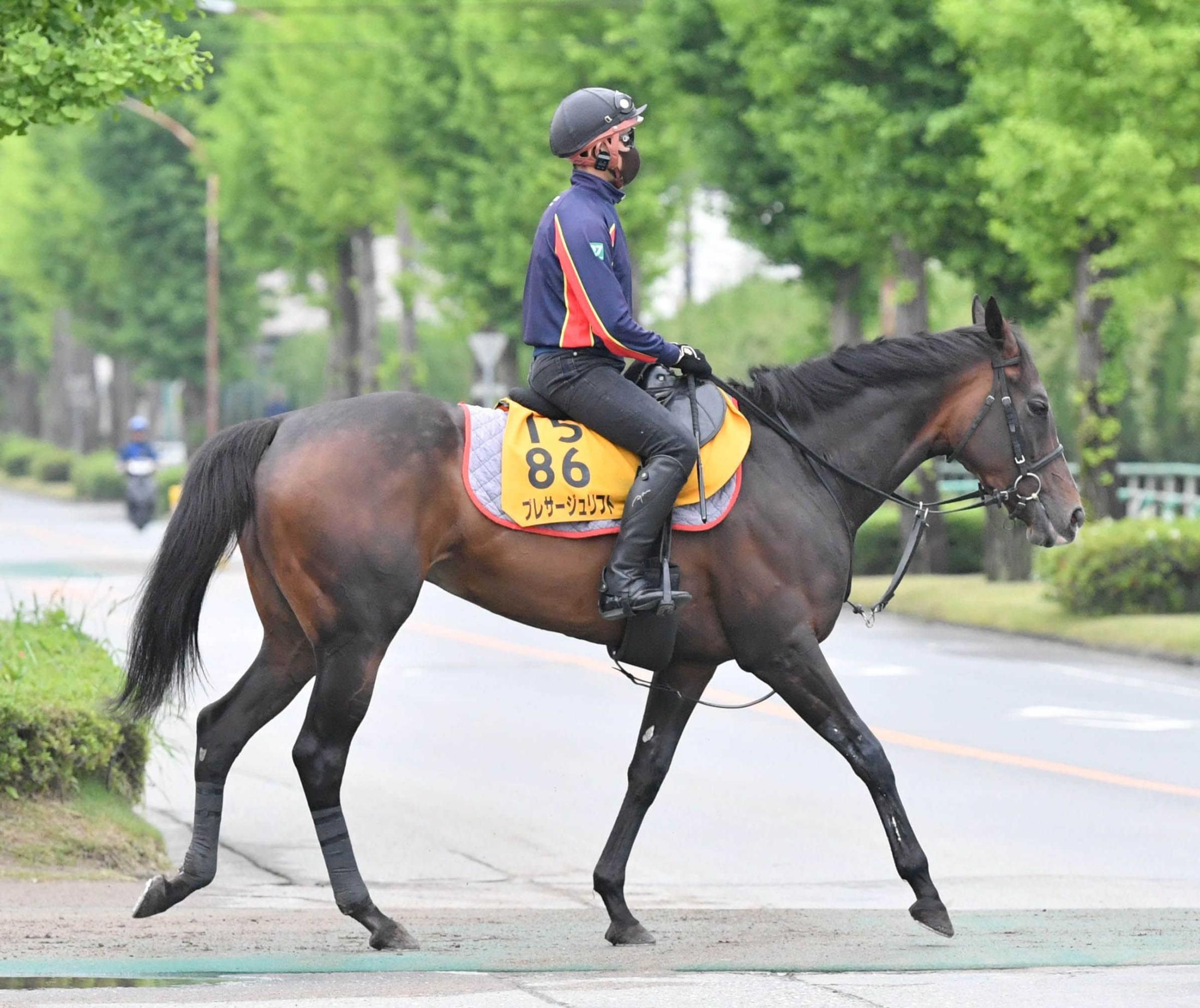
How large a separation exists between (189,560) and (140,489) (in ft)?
113

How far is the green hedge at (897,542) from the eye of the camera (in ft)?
98.4

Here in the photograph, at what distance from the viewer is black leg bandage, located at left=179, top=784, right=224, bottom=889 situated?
8219 millimetres

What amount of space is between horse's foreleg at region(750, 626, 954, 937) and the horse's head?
1181mm

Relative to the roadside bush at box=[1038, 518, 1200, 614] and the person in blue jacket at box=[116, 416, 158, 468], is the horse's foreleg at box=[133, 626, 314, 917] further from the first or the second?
the person in blue jacket at box=[116, 416, 158, 468]

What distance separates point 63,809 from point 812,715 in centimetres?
346

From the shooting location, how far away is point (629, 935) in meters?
8.16

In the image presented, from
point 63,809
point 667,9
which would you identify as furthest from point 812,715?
point 667,9

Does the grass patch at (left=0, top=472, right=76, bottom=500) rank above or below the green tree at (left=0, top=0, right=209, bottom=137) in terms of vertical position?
below

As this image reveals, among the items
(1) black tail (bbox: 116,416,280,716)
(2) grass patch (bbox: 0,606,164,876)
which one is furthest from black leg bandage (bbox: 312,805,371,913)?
(2) grass patch (bbox: 0,606,164,876)

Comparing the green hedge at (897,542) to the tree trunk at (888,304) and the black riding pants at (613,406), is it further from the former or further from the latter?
the black riding pants at (613,406)

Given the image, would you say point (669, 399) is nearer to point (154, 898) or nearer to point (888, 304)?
point (154, 898)

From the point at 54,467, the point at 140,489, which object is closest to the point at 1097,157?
the point at 140,489

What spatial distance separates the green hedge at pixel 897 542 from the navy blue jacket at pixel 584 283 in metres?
19.9

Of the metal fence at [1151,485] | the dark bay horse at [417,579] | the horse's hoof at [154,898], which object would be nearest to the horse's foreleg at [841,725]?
the dark bay horse at [417,579]
